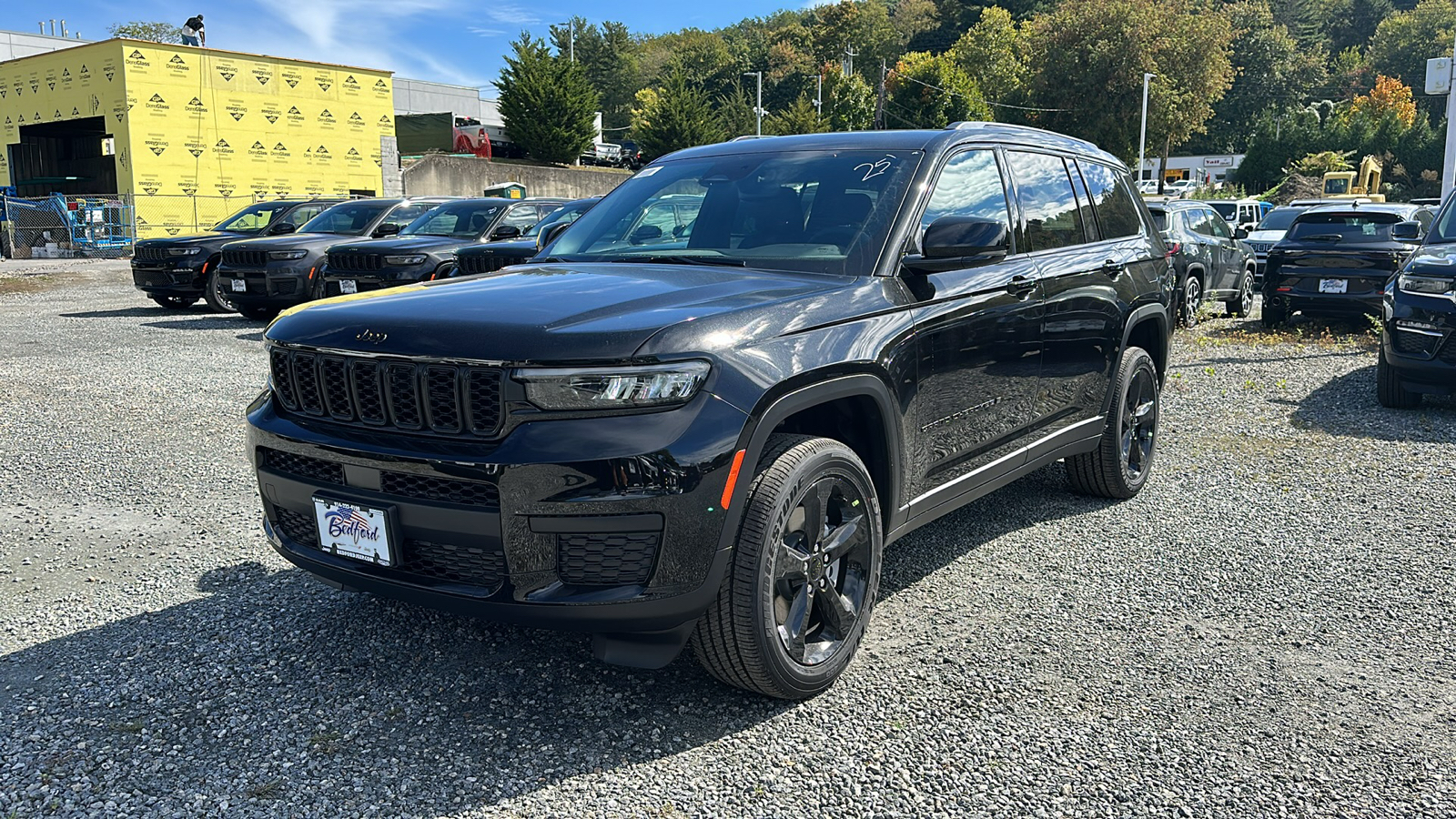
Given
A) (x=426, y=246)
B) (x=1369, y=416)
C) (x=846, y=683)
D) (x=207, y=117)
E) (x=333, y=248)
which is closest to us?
(x=846, y=683)

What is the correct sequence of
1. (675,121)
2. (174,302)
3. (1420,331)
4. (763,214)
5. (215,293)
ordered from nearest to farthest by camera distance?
(763,214) < (1420,331) < (215,293) < (174,302) < (675,121)

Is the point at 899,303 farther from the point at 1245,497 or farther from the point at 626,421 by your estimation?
the point at 1245,497

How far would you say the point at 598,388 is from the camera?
294cm

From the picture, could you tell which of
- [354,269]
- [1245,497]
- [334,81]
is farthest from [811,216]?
[334,81]

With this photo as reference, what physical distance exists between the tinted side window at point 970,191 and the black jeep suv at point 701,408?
16 millimetres

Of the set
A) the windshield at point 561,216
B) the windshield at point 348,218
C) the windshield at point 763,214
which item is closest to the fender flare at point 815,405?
the windshield at point 763,214

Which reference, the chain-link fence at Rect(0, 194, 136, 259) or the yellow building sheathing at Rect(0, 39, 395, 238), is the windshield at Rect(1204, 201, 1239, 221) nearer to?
the yellow building sheathing at Rect(0, 39, 395, 238)

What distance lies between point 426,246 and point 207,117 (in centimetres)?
2706

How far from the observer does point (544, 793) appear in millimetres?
2982

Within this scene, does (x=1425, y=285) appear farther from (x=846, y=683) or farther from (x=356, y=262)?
(x=356, y=262)

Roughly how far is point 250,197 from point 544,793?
36.5m

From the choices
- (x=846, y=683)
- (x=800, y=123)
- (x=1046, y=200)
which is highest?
(x=800, y=123)

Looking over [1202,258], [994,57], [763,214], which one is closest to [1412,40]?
[994,57]

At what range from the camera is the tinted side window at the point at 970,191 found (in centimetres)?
423
